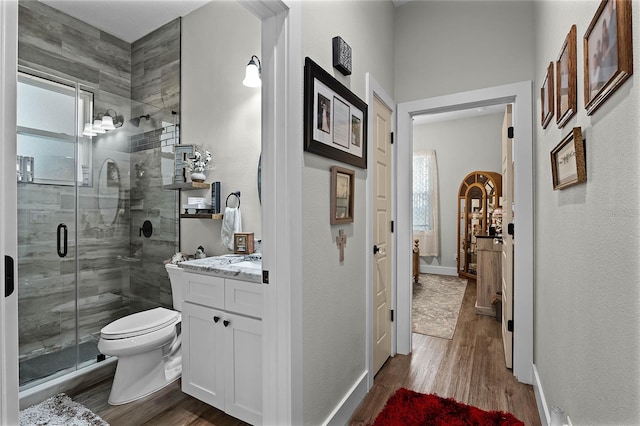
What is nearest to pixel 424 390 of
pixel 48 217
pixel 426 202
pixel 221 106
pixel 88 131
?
pixel 221 106

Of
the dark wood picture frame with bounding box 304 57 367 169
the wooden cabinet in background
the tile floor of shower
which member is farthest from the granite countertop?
the wooden cabinet in background

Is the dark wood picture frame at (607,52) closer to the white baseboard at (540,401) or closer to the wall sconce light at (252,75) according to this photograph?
→ the white baseboard at (540,401)

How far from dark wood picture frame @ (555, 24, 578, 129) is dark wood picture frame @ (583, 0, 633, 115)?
0.55 ft

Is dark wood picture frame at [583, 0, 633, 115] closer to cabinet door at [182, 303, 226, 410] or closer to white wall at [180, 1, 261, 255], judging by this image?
cabinet door at [182, 303, 226, 410]

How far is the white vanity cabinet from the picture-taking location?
1.66 metres

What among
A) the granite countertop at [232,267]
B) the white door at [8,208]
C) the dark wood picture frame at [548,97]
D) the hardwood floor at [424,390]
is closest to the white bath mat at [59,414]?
the hardwood floor at [424,390]

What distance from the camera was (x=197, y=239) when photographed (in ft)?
9.43

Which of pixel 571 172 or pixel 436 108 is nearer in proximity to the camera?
pixel 571 172

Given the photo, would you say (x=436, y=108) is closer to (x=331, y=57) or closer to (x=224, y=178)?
(x=331, y=57)

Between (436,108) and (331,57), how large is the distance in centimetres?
123

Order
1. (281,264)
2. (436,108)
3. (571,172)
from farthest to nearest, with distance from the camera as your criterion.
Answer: (436,108)
(281,264)
(571,172)

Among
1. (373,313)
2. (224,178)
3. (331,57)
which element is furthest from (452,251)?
(331,57)

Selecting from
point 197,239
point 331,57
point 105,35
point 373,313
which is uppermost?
point 105,35

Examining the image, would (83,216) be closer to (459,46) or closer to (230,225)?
(230,225)
